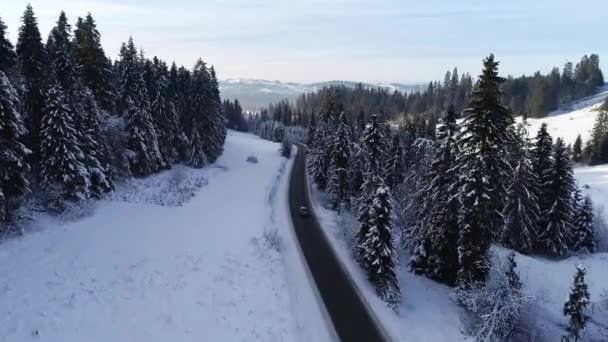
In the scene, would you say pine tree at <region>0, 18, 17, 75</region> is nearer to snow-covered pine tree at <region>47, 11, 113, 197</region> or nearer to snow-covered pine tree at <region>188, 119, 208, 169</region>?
snow-covered pine tree at <region>47, 11, 113, 197</region>

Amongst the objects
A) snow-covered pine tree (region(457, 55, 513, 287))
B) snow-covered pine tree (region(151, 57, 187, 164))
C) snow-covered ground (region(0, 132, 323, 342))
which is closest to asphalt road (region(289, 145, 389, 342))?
snow-covered ground (region(0, 132, 323, 342))

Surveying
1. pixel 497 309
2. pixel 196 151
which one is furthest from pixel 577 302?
pixel 196 151

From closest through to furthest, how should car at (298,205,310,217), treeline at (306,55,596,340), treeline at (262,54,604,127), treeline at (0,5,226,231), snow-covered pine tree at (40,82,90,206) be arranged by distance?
1. treeline at (0,5,226,231)
2. treeline at (306,55,596,340)
3. snow-covered pine tree at (40,82,90,206)
4. car at (298,205,310,217)
5. treeline at (262,54,604,127)

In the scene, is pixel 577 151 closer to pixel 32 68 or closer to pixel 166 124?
pixel 166 124

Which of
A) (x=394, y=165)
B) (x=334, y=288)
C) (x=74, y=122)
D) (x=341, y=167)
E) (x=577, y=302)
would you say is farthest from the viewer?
(x=394, y=165)

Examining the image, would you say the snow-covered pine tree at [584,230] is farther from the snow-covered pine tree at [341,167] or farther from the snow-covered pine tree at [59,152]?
the snow-covered pine tree at [59,152]
